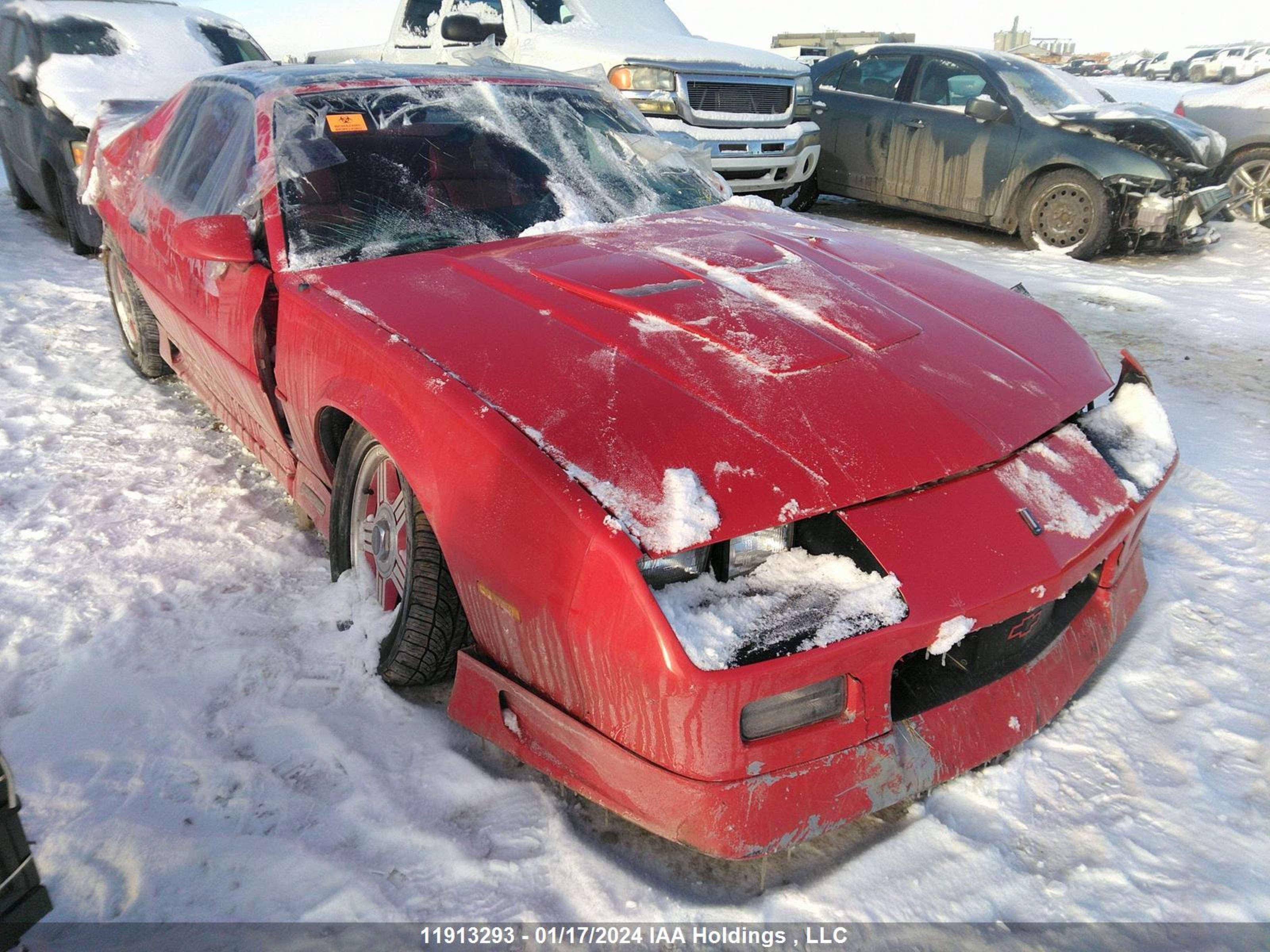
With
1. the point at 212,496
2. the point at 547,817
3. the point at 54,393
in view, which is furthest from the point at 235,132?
the point at 547,817

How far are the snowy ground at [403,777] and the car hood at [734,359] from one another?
28.4 inches

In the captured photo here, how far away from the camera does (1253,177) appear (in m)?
8.07

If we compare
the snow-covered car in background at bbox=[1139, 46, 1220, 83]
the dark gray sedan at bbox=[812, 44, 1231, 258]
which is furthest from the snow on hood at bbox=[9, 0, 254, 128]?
the snow-covered car in background at bbox=[1139, 46, 1220, 83]

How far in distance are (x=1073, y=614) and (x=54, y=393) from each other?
4.24 m

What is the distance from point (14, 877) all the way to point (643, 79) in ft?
21.1

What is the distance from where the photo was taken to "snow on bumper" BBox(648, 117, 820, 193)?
6738 mm

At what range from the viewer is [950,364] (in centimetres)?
212

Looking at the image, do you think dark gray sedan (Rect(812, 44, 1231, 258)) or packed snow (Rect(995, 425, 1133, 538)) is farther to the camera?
dark gray sedan (Rect(812, 44, 1231, 258))

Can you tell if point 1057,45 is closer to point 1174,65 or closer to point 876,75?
point 1174,65

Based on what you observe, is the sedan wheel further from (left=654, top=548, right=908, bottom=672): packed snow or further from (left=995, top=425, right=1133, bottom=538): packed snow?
(left=654, top=548, right=908, bottom=672): packed snow

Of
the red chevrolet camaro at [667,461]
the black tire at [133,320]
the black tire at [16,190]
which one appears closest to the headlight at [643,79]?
the black tire at [133,320]

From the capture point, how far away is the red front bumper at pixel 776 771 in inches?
62.9

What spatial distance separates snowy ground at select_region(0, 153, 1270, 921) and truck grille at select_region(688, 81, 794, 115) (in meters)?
4.80

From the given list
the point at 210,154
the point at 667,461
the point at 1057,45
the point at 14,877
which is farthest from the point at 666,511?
the point at 1057,45
